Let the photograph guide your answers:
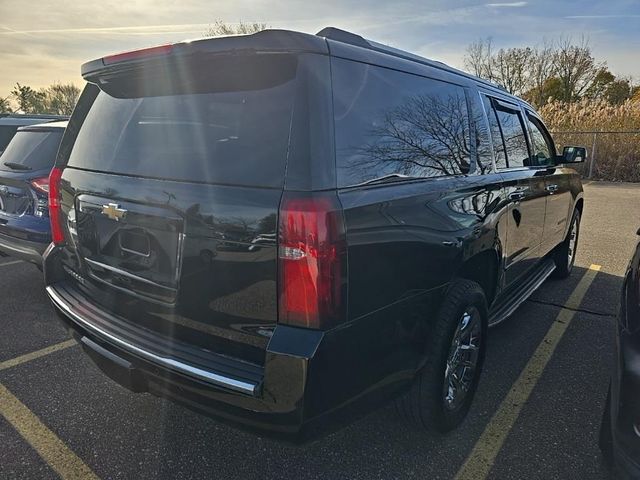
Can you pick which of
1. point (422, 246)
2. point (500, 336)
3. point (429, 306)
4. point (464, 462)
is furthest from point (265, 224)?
point (500, 336)

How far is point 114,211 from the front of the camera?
84.4 inches

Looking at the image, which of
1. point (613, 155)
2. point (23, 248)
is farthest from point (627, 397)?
point (613, 155)

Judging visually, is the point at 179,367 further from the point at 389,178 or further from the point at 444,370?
the point at 444,370

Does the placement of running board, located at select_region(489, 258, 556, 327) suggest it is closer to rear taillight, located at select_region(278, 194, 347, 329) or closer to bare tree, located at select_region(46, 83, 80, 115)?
rear taillight, located at select_region(278, 194, 347, 329)

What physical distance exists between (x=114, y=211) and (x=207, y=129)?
594mm

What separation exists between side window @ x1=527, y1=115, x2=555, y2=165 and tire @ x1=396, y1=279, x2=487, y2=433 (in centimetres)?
194

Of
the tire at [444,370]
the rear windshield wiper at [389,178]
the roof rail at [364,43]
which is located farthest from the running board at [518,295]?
the roof rail at [364,43]

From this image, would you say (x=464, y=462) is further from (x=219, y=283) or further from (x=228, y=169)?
(x=228, y=169)

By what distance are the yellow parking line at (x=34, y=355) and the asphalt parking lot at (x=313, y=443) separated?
1 centimetres

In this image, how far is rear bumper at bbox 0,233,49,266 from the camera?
415 cm

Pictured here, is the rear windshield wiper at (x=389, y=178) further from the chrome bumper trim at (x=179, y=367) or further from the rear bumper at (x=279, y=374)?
the chrome bumper trim at (x=179, y=367)

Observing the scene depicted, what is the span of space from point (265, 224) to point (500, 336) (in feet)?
9.22

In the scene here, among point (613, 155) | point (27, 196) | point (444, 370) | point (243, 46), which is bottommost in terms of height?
point (444, 370)

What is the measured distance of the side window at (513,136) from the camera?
10.9 feet
